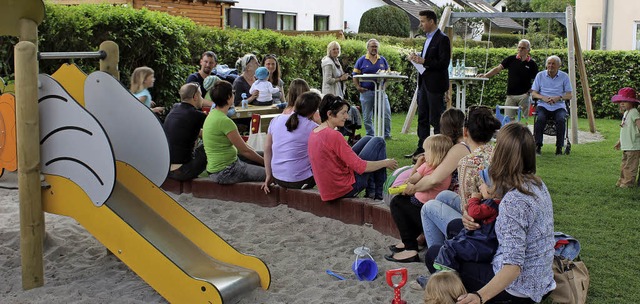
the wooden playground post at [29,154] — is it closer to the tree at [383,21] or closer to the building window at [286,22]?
the building window at [286,22]

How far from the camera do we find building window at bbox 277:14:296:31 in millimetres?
39031

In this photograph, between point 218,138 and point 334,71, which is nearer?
point 218,138

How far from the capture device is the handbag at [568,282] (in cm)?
410

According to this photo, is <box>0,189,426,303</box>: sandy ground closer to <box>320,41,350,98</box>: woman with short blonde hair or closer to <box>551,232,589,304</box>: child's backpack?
<box>551,232,589,304</box>: child's backpack

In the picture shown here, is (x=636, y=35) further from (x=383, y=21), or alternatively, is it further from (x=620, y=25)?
(x=383, y=21)

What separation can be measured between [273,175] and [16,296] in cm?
292

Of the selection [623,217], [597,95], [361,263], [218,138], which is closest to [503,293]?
[361,263]

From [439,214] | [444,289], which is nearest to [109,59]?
[439,214]

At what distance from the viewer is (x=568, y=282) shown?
412 centimetres

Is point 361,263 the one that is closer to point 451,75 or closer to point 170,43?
point 451,75

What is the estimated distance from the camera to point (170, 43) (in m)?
12.3

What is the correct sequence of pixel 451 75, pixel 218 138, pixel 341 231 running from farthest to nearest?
pixel 451 75 → pixel 218 138 → pixel 341 231

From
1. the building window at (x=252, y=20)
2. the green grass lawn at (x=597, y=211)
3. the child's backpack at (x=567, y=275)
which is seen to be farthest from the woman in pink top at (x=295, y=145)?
the building window at (x=252, y=20)

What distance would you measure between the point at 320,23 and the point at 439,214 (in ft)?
122
